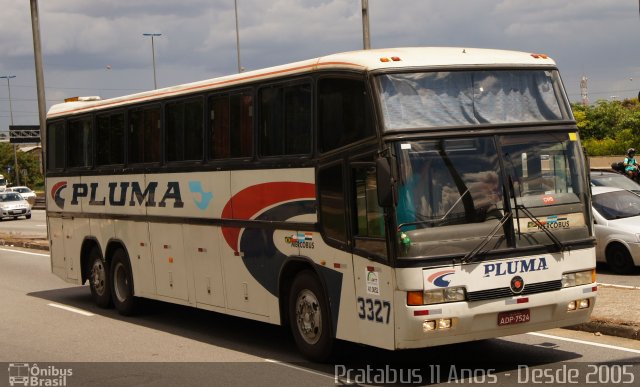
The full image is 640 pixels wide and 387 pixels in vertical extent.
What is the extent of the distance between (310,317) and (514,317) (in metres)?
2.34

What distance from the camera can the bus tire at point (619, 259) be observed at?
56.7 ft

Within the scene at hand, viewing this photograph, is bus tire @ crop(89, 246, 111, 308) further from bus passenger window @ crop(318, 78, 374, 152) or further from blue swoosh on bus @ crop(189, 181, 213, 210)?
bus passenger window @ crop(318, 78, 374, 152)

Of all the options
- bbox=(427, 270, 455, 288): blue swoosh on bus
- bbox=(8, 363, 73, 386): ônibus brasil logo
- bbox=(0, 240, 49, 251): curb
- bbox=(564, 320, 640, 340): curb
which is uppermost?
bbox=(427, 270, 455, 288): blue swoosh on bus

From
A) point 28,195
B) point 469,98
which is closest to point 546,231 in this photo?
point 469,98

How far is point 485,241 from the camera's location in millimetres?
9656

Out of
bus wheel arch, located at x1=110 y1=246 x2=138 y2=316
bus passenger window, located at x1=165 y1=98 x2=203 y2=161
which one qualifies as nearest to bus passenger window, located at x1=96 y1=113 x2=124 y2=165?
bus wheel arch, located at x1=110 y1=246 x2=138 y2=316

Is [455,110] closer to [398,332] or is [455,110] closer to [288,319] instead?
[398,332]

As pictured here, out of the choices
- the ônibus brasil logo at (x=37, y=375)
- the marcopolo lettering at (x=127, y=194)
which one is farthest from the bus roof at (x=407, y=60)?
the ônibus brasil logo at (x=37, y=375)

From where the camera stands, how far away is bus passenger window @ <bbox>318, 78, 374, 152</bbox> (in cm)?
1011

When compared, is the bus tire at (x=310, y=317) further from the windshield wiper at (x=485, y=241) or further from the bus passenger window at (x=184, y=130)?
the bus passenger window at (x=184, y=130)

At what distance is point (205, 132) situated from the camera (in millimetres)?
13211

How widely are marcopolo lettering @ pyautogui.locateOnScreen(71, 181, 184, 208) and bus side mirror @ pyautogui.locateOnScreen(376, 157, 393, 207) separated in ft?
16.7

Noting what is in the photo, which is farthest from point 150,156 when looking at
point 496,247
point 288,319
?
point 496,247

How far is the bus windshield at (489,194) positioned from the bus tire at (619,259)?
746 cm
